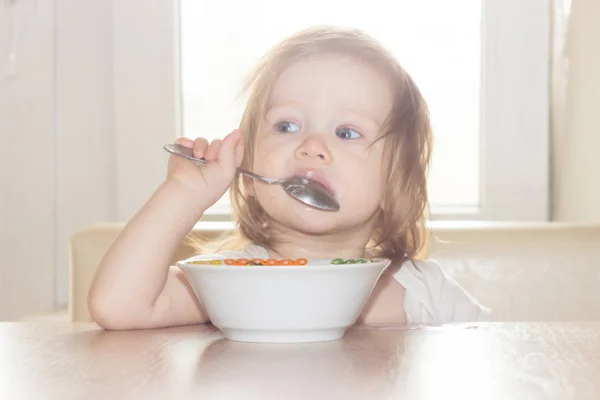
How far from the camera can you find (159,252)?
86cm

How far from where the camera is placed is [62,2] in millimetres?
1899

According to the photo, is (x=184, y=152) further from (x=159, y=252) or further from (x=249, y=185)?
(x=249, y=185)

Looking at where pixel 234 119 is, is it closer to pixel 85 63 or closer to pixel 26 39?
pixel 85 63

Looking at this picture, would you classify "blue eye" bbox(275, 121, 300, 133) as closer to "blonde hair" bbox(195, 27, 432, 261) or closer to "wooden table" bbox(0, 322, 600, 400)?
"blonde hair" bbox(195, 27, 432, 261)

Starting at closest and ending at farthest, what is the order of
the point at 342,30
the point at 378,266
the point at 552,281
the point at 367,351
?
the point at 367,351 < the point at 378,266 < the point at 342,30 < the point at 552,281

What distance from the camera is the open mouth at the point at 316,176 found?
0.97 meters

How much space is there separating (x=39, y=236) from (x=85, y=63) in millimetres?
386

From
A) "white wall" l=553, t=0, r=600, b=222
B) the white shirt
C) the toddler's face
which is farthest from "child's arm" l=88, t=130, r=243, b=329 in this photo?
"white wall" l=553, t=0, r=600, b=222

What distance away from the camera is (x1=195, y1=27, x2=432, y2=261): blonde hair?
107 cm

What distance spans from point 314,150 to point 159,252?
0.21 m

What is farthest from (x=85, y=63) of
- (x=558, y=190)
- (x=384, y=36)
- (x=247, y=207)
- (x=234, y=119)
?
(x=558, y=190)

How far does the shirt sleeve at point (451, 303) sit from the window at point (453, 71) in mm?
842

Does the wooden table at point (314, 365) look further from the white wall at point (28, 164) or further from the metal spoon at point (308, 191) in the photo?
the white wall at point (28, 164)

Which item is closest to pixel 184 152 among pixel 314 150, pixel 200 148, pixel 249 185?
pixel 200 148
